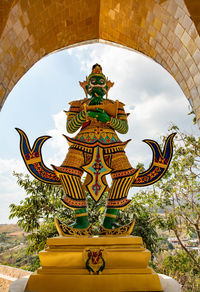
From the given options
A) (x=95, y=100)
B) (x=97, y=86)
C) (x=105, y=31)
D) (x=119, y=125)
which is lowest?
(x=119, y=125)

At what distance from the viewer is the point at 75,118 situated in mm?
2877

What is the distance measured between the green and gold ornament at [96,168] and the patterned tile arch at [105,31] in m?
0.87

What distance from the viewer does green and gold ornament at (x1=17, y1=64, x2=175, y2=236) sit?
7.97 ft

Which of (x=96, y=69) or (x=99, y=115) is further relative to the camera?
(x=96, y=69)

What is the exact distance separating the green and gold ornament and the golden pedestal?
0.62ft

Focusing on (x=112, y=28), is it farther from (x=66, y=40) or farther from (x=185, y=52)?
(x=185, y=52)

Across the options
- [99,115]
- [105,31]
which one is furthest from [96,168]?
[105,31]

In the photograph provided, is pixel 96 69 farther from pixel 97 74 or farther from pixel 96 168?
pixel 96 168

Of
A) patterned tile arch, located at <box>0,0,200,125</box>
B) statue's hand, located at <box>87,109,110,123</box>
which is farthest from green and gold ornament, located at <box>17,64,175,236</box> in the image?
patterned tile arch, located at <box>0,0,200,125</box>

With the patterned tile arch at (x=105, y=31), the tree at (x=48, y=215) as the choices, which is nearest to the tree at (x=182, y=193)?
the tree at (x=48, y=215)

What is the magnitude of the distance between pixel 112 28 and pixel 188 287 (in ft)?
26.0

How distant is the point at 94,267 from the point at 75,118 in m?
1.70

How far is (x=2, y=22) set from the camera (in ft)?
8.04

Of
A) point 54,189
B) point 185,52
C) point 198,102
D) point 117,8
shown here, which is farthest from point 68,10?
point 54,189
